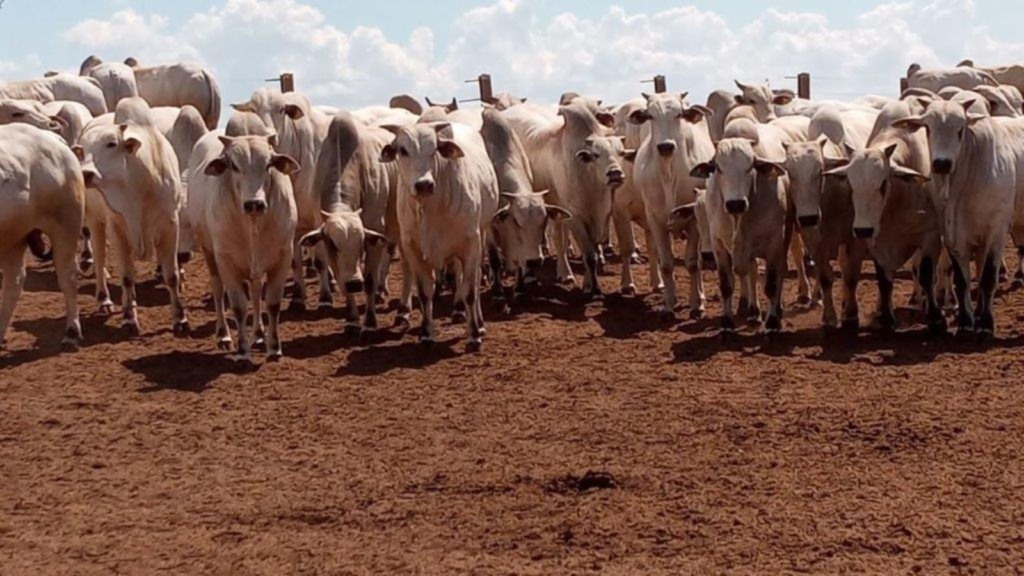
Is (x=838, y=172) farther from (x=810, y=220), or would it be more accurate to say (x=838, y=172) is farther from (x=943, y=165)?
(x=943, y=165)

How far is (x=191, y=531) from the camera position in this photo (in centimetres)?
711

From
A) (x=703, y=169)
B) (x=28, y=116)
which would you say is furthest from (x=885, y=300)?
(x=28, y=116)

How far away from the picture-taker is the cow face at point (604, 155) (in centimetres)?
1405

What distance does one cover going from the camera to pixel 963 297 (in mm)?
11109

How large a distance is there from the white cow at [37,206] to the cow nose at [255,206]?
69.4 inches

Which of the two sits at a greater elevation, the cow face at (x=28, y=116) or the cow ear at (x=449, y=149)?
the cow face at (x=28, y=116)

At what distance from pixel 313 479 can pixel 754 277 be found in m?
5.26

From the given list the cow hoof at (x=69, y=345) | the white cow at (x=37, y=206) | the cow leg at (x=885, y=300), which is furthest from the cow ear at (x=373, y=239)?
the cow leg at (x=885, y=300)

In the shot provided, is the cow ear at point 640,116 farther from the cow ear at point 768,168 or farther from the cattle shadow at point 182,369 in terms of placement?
the cattle shadow at point 182,369

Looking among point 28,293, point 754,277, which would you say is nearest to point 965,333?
point 754,277

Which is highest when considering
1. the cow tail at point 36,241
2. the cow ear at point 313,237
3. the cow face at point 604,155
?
the cow face at point 604,155

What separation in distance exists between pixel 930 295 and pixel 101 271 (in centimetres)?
721

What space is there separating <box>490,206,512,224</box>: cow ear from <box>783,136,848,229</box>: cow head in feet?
9.27

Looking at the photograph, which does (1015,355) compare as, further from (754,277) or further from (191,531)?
(191,531)
